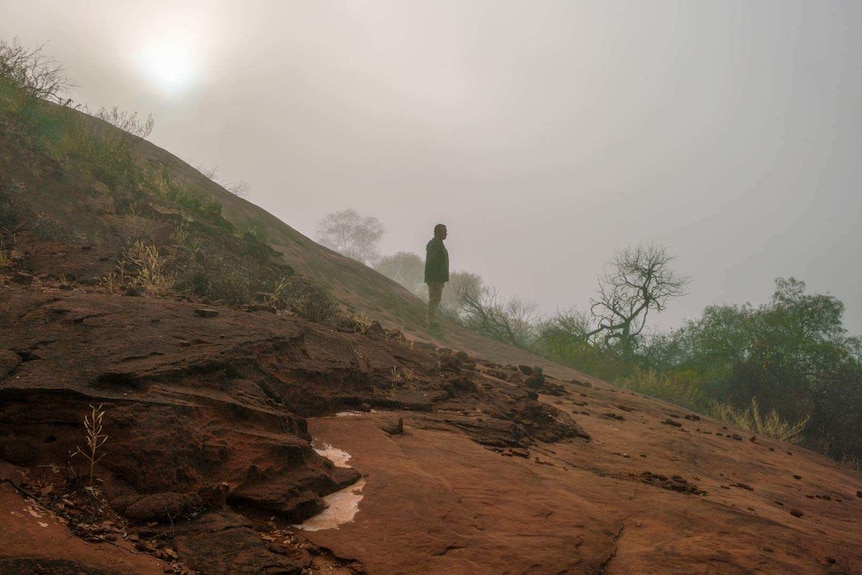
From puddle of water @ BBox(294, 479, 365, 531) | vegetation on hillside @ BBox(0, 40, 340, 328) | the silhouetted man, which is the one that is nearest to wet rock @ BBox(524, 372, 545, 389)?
vegetation on hillside @ BBox(0, 40, 340, 328)

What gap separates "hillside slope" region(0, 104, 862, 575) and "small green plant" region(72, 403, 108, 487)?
1.4 inches

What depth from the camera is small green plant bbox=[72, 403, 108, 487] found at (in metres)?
2.76

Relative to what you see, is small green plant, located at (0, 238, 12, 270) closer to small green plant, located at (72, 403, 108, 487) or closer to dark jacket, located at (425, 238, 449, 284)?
small green plant, located at (72, 403, 108, 487)

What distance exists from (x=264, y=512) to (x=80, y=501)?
0.87 meters

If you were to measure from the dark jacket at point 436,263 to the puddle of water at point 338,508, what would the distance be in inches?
458

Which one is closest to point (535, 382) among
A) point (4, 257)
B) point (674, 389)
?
point (4, 257)

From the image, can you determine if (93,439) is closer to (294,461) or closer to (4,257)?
(294,461)

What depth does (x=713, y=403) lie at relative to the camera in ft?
52.3

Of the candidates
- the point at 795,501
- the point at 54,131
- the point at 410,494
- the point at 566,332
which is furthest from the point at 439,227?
the point at 410,494

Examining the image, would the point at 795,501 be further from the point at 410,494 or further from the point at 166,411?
the point at 166,411

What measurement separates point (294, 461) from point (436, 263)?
12.1m

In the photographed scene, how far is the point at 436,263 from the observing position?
50.6 ft

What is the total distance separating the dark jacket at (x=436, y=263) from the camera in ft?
50.7

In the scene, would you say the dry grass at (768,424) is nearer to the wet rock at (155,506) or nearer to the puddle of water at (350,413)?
the puddle of water at (350,413)
